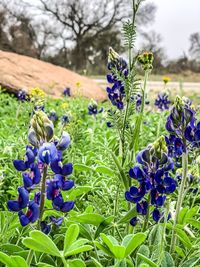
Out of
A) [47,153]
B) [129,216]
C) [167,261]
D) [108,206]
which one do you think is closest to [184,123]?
[129,216]

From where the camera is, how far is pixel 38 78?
11.1 meters

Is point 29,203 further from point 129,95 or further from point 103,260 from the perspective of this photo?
point 129,95

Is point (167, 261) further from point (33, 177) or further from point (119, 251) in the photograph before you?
point (33, 177)

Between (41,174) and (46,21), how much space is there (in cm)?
4165

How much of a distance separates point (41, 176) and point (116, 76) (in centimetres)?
103

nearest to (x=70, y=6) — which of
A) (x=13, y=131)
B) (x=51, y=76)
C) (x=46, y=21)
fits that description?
(x=46, y=21)

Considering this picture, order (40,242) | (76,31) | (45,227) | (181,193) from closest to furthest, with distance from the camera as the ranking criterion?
(40,242) → (45,227) → (181,193) → (76,31)

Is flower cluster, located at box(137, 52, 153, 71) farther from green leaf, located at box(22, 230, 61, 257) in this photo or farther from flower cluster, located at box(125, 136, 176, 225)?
green leaf, located at box(22, 230, 61, 257)

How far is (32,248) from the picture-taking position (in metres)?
1.55

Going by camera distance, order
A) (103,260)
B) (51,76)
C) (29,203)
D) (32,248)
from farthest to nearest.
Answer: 1. (51,76)
2. (103,260)
3. (29,203)
4. (32,248)

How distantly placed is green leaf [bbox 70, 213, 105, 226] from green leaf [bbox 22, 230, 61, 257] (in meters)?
0.33

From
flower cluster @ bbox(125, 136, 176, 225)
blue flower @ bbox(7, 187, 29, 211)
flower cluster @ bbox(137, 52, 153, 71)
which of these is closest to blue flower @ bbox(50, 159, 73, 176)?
blue flower @ bbox(7, 187, 29, 211)

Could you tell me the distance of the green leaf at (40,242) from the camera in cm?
150

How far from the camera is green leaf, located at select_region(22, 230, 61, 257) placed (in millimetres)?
1497
